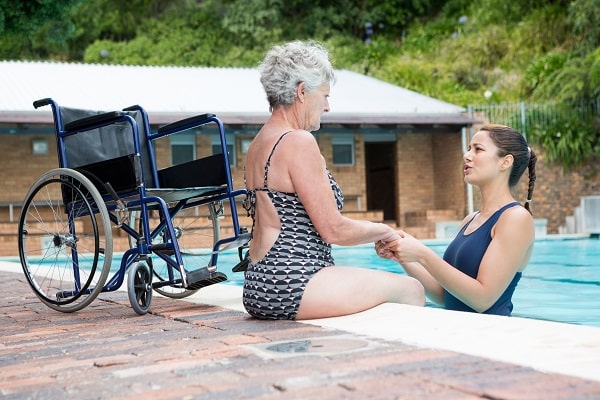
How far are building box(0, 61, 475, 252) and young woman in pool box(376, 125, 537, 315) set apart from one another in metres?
12.2

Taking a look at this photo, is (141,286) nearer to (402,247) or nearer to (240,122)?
(402,247)

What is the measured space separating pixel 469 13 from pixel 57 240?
87.3ft

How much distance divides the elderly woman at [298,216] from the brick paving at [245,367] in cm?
15

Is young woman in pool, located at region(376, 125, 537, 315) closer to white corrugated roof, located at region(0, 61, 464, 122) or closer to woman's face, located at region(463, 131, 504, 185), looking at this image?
woman's face, located at region(463, 131, 504, 185)

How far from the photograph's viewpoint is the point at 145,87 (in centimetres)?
1803

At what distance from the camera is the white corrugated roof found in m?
16.3

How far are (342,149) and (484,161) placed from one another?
1569 centimetres

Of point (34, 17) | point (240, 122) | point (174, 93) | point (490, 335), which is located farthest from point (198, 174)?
point (174, 93)

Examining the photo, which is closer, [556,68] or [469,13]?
[556,68]

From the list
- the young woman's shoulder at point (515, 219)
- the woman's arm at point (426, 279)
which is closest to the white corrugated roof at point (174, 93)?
the woman's arm at point (426, 279)

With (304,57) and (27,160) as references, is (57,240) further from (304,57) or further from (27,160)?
(27,160)

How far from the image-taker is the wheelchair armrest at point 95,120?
14.2ft

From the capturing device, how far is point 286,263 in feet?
11.3

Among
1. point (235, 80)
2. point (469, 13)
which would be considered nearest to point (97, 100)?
point (235, 80)
